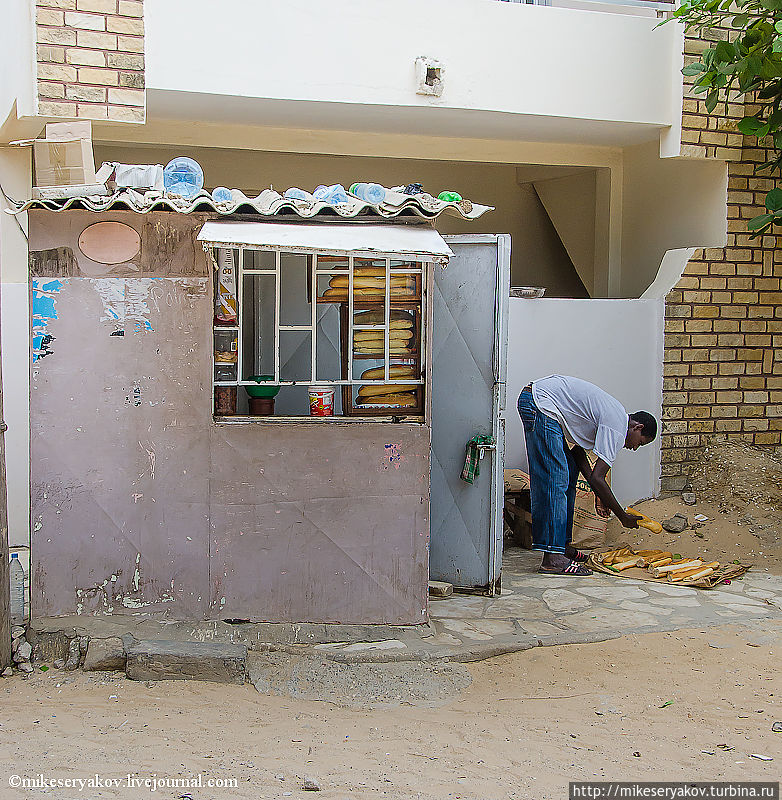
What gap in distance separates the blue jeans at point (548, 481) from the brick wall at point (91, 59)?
374 centimetres

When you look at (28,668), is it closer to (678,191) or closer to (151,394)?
(151,394)

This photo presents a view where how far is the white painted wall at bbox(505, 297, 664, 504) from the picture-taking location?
834cm

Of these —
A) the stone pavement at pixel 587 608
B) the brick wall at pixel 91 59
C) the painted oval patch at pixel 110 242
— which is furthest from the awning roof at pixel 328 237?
the stone pavement at pixel 587 608

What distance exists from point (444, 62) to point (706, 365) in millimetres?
3619

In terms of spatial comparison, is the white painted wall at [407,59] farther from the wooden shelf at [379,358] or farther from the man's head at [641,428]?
the man's head at [641,428]

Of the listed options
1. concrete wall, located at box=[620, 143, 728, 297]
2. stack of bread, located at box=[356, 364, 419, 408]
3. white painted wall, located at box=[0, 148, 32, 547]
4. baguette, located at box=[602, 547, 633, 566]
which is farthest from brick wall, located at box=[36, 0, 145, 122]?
baguette, located at box=[602, 547, 633, 566]

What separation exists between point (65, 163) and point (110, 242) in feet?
1.70

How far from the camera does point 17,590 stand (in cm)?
632

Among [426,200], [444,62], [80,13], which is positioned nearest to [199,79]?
[80,13]

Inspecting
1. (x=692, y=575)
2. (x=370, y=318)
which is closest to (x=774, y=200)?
(x=692, y=575)

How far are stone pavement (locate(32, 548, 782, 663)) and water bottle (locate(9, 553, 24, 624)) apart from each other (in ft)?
1.63

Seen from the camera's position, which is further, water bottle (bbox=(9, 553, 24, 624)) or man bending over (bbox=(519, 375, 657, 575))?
man bending over (bbox=(519, 375, 657, 575))

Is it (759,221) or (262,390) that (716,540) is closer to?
(759,221)

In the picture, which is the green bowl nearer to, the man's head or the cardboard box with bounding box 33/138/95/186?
the cardboard box with bounding box 33/138/95/186
